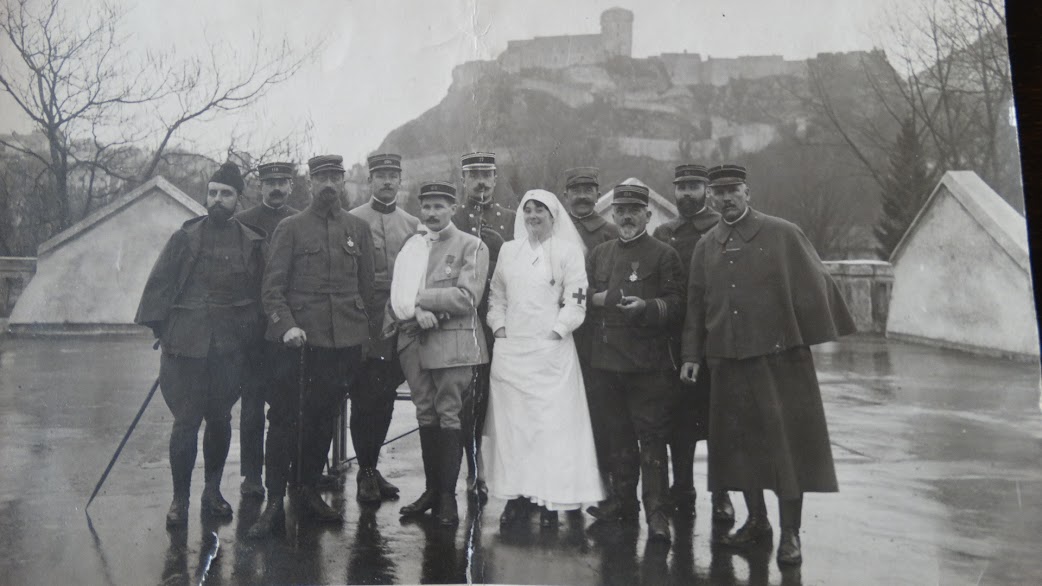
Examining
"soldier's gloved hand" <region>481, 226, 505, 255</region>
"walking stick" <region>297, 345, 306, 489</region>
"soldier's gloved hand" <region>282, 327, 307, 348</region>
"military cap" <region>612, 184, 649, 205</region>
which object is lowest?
"walking stick" <region>297, 345, 306, 489</region>

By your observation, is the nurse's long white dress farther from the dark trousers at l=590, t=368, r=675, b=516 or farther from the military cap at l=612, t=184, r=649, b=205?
the military cap at l=612, t=184, r=649, b=205

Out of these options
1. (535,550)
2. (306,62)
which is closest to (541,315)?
(535,550)

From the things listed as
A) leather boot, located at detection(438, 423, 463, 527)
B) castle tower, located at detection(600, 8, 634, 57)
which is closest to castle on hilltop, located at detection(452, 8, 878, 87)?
castle tower, located at detection(600, 8, 634, 57)

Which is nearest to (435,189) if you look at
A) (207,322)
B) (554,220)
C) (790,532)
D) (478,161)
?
(478,161)

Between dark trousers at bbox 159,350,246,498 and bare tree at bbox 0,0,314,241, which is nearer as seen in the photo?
bare tree at bbox 0,0,314,241

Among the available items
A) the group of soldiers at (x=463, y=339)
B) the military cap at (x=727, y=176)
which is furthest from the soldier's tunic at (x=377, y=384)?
the military cap at (x=727, y=176)

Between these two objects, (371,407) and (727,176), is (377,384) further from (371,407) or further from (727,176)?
(727,176)
